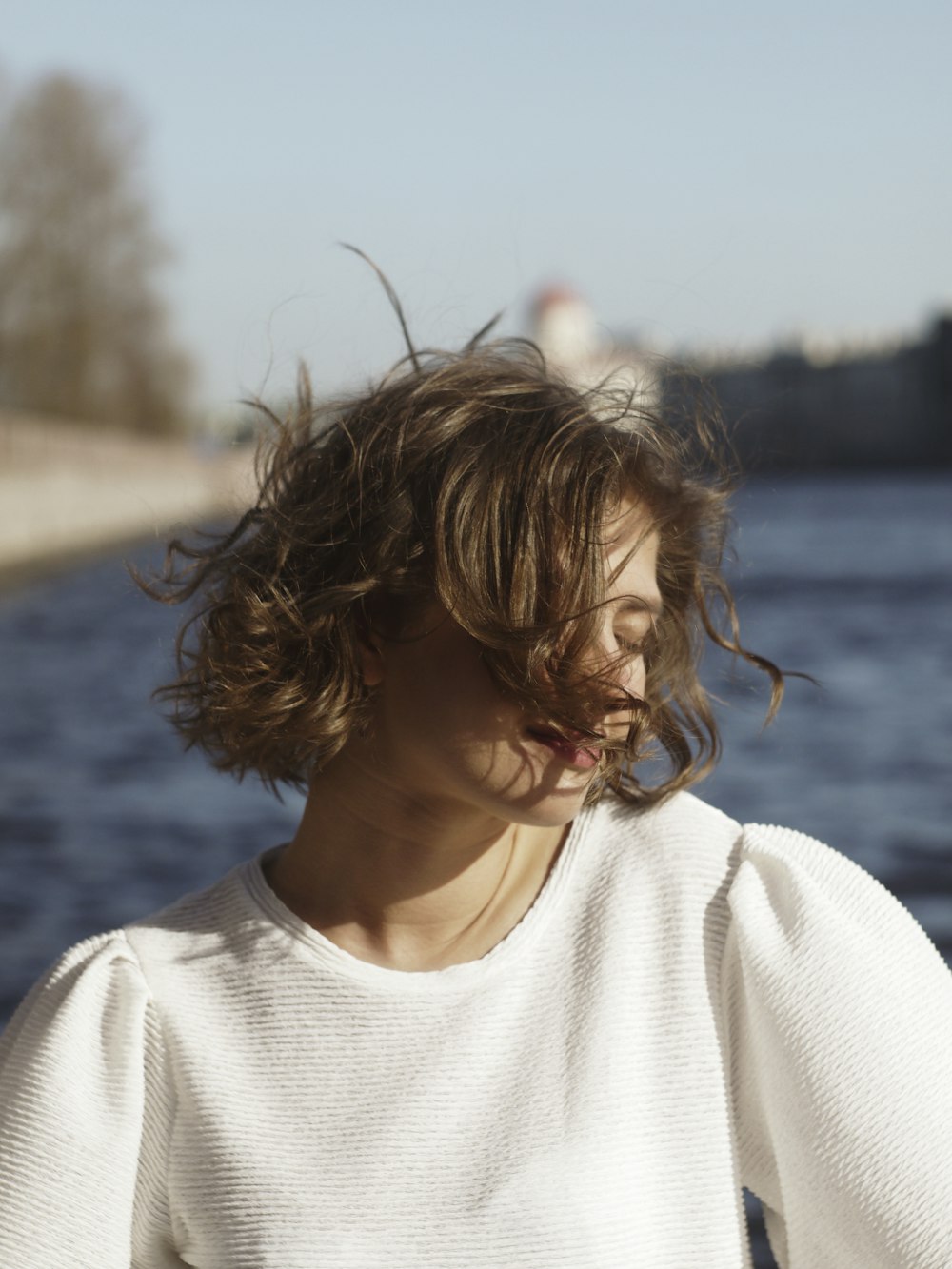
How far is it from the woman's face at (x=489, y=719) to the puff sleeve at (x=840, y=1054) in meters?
0.16

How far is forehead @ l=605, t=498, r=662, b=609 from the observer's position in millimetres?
1348

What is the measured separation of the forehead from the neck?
211mm

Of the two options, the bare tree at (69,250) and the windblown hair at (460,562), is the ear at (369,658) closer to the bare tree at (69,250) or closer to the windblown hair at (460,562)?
the windblown hair at (460,562)

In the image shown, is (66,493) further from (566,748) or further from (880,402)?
(880,402)

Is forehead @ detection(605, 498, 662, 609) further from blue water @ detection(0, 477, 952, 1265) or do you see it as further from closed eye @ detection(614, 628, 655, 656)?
blue water @ detection(0, 477, 952, 1265)

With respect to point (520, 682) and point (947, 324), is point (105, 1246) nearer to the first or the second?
point (520, 682)

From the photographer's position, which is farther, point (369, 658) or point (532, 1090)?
point (369, 658)

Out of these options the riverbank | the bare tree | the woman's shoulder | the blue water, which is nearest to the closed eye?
the woman's shoulder

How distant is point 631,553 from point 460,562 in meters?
0.13

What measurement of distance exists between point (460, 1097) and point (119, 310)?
40361 millimetres

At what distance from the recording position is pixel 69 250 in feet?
126

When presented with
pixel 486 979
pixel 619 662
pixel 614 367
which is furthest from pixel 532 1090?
pixel 614 367

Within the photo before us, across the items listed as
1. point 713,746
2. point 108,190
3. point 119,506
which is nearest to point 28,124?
point 108,190

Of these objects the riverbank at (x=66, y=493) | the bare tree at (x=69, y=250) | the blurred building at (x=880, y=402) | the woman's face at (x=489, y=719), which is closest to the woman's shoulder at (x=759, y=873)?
the woman's face at (x=489, y=719)
